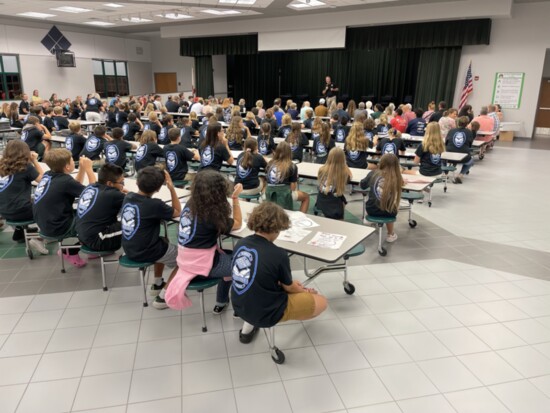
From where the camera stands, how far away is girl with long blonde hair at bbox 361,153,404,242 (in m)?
4.38

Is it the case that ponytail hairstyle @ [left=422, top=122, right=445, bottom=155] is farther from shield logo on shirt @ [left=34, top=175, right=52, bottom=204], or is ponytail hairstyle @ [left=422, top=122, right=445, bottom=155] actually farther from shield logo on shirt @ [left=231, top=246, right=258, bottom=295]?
shield logo on shirt @ [left=34, top=175, right=52, bottom=204]

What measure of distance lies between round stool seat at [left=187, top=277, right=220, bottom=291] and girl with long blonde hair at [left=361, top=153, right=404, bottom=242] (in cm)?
219

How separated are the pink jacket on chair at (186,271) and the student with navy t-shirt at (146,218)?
182 millimetres

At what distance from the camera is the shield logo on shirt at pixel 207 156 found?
5801mm

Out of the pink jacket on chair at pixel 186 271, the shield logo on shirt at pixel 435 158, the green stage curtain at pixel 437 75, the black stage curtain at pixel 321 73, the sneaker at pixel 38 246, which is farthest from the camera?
the black stage curtain at pixel 321 73

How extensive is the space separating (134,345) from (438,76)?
43.8 feet

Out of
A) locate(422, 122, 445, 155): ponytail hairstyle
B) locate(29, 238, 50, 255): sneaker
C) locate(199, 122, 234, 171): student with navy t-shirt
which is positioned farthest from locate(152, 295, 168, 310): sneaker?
locate(422, 122, 445, 155): ponytail hairstyle

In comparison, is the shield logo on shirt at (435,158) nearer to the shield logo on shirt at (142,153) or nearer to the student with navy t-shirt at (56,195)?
the shield logo on shirt at (142,153)

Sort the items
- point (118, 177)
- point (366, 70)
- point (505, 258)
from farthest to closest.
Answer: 1. point (366, 70)
2. point (505, 258)
3. point (118, 177)

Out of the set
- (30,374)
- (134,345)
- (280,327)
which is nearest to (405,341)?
(280,327)

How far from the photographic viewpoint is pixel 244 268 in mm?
2658

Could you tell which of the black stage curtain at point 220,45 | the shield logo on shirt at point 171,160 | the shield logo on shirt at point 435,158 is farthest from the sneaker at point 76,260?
the black stage curtain at point 220,45

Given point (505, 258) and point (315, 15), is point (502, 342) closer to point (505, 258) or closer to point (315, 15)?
point (505, 258)

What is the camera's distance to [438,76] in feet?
44.2
